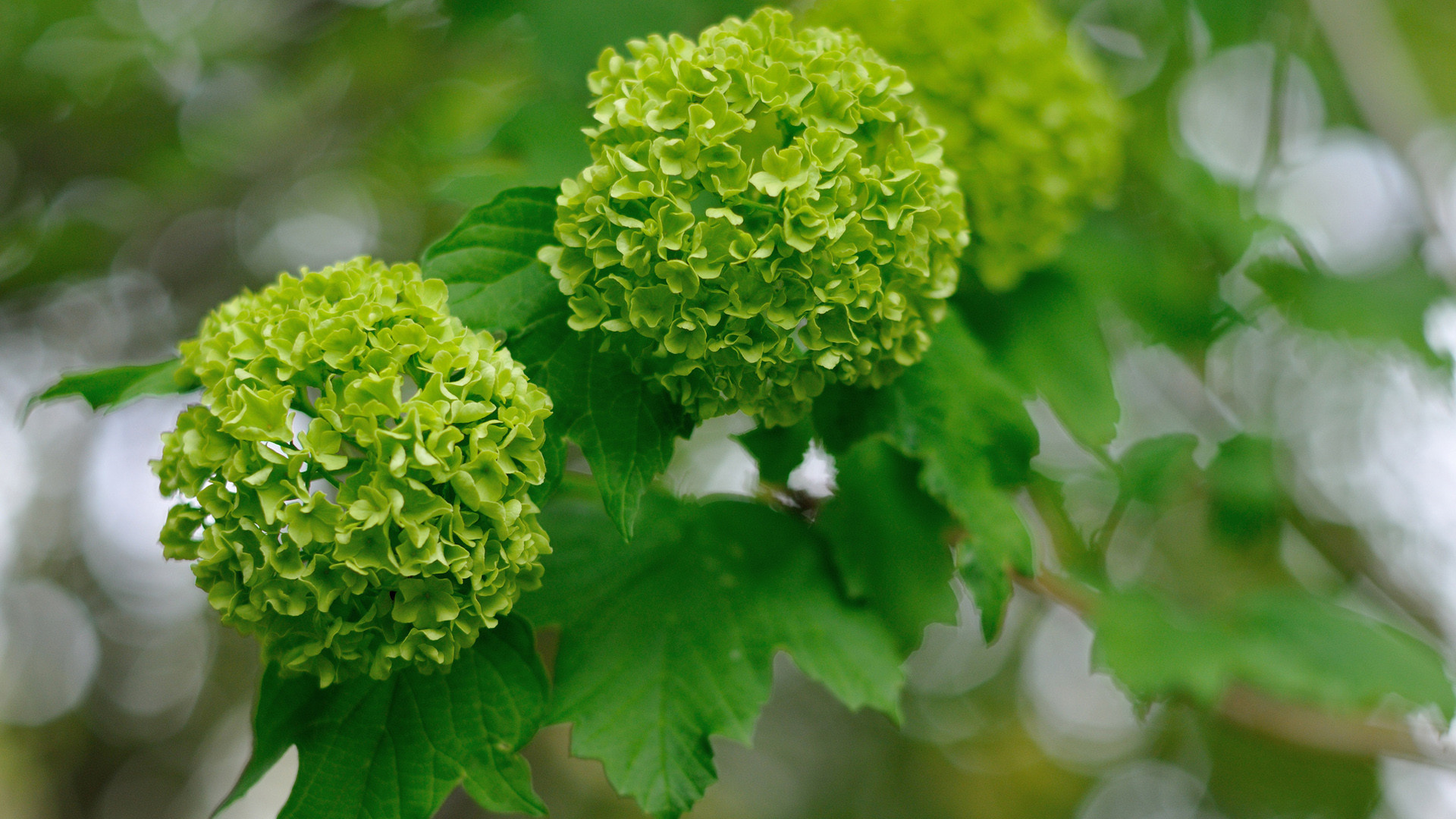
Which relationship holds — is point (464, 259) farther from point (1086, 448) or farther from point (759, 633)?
point (1086, 448)

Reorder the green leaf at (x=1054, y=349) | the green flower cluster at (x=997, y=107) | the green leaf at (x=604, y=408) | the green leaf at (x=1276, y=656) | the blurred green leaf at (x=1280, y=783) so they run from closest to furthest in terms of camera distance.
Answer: the green leaf at (x=604, y=408), the green flower cluster at (x=997, y=107), the green leaf at (x=1054, y=349), the green leaf at (x=1276, y=656), the blurred green leaf at (x=1280, y=783)

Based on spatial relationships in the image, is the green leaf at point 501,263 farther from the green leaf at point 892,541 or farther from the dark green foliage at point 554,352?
the green leaf at point 892,541

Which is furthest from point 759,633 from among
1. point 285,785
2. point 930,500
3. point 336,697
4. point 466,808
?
point 285,785

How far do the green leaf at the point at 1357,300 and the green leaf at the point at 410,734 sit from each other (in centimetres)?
316

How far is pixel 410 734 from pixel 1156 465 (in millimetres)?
2970

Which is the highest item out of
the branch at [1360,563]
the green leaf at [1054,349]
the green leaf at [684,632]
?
the green leaf at [1054,349]

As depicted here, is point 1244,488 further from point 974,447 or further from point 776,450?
point 776,450

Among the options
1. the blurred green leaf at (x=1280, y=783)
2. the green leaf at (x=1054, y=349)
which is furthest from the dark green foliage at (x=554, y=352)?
the blurred green leaf at (x=1280, y=783)

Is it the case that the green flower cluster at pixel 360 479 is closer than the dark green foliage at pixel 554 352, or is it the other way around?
the green flower cluster at pixel 360 479

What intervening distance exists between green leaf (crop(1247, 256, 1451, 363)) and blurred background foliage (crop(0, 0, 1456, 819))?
0.04 feet

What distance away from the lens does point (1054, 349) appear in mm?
2434

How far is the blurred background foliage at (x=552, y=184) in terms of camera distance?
2.92 meters

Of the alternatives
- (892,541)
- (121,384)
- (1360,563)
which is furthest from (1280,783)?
(121,384)

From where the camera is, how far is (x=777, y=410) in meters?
1.55
